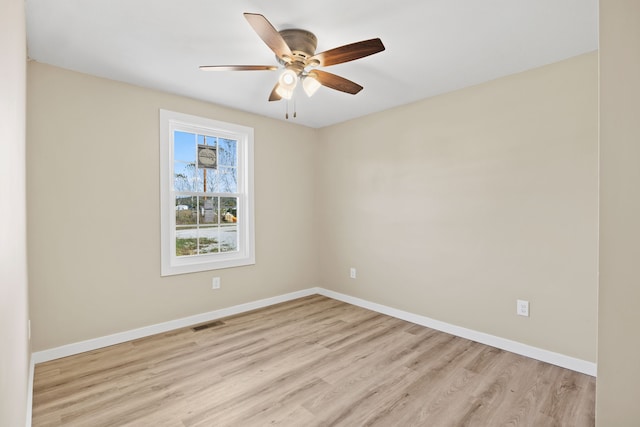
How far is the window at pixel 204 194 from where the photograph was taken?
3.27 meters

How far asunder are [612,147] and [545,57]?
2.07 m

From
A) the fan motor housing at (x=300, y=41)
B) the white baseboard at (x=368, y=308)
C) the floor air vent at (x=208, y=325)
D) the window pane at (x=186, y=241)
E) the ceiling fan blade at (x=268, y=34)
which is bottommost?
the floor air vent at (x=208, y=325)

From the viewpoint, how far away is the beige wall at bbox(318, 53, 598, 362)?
2465 mm

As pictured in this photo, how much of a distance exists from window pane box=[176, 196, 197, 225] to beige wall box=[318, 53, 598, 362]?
6.48 ft

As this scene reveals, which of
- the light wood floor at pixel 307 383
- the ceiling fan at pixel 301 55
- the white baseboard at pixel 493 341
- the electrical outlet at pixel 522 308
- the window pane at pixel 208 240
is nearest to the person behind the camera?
the ceiling fan at pixel 301 55

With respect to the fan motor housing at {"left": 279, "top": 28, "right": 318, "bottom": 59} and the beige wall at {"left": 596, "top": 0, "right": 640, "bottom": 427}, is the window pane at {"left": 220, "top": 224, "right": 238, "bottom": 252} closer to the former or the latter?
the fan motor housing at {"left": 279, "top": 28, "right": 318, "bottom": 59}

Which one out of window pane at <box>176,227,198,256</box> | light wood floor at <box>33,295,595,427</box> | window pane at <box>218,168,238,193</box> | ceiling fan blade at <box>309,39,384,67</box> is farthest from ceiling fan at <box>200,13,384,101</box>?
light wood floor at <box>33,295,595,427</box>

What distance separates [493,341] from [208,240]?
3166mm

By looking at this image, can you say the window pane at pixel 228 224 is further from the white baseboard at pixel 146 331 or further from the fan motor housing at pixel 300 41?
the fan motor housing at pixel 300 41

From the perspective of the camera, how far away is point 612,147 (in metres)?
0.93

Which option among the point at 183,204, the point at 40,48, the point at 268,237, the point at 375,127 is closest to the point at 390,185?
the point at 375,127

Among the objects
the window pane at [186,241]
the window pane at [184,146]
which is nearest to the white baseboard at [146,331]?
the window pane at [186,241]

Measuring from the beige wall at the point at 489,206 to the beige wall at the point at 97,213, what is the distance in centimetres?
188

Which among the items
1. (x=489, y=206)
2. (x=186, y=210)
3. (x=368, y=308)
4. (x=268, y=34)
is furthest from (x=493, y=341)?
(x=186, y=210)
